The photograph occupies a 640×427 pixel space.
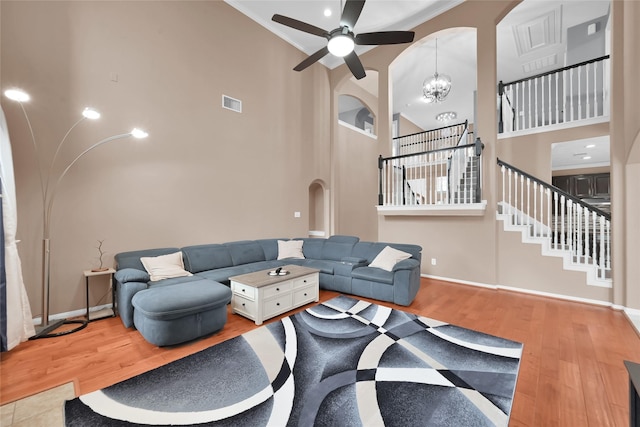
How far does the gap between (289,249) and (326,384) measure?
327cm

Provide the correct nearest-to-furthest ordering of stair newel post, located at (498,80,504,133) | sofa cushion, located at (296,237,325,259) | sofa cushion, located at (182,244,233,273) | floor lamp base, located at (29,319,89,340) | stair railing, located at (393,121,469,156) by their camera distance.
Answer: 1. floor lamp base, located at (29,319,89,340)
2. sofa cushion, located at (182,244,233,273)
3. sofa cushion, located at (296,237,325,259)
4. stair newel post, located at (498,80,504,133)
5. stair railing, located at (393,121,469,156)

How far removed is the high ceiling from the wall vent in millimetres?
1765

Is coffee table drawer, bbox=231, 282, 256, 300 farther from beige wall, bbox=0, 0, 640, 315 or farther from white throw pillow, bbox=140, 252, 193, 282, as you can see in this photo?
beige wall, bbox=0, 0, 640, 315

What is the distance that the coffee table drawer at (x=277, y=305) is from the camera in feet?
10.4

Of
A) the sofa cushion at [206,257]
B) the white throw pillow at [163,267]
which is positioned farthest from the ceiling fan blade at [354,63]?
the white throw pillow at [163,267]

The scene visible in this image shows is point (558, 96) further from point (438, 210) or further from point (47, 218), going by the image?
point (47, 218)

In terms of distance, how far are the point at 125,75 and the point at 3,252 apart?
8.63ft

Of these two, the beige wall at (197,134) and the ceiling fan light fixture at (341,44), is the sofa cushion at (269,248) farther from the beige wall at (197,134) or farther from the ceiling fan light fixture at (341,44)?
the ceiling fan light fixture at (341,44)

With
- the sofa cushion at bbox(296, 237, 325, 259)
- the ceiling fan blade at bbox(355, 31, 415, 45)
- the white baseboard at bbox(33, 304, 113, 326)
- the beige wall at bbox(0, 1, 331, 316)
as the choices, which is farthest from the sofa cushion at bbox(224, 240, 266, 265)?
the ceiling fan blade at bbox(355, 31, 415, 45)

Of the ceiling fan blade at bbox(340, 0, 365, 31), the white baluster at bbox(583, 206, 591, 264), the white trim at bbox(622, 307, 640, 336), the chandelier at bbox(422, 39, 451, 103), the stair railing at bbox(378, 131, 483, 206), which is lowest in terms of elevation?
the white trim at bbox(622, 307, 640, 336)

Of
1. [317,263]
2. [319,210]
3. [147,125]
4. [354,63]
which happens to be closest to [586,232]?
[317,263]

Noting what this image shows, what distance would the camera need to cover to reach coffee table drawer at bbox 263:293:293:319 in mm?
3161

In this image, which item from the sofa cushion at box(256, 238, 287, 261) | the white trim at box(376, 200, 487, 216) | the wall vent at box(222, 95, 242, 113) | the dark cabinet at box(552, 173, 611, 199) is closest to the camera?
the white trim at box(376, 200, 487, 216)

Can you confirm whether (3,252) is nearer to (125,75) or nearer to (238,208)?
(125,75)
